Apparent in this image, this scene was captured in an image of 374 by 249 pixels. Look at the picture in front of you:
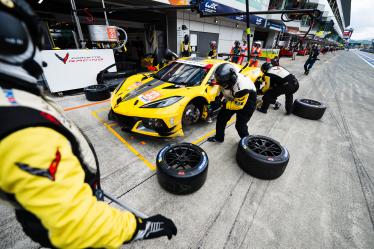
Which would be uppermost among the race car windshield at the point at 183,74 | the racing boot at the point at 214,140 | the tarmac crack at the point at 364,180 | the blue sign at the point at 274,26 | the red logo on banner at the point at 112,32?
the blue sign at the point at 274,26

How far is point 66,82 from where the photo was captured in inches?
211

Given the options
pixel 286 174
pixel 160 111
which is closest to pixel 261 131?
pixel 286 174

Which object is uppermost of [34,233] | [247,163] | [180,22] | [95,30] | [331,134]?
[180,22]

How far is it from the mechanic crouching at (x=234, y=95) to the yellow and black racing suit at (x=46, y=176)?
233 centimetres

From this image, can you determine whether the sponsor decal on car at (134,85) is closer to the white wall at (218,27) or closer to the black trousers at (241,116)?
the black trousers at (241,116)

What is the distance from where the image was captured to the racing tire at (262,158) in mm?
2385

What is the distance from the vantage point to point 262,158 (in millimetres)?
2406

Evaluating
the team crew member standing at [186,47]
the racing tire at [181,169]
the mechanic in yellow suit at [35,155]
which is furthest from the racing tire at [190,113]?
the team crew member standing at [186,47]

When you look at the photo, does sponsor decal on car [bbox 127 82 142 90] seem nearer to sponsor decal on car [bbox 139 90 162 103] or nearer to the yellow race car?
the yellow race car

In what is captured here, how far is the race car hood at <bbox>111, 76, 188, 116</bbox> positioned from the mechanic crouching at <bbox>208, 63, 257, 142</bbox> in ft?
2.71

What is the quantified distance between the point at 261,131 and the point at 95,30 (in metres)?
6.01

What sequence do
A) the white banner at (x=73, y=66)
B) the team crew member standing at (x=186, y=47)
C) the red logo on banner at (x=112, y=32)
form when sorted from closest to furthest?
the white banner at (x=73, y=66) → the red logo on banner at (x=112, y=32) → the team crew member standing at (x=186, y=47)

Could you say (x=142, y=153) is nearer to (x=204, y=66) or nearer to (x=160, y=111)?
(x=160, y=111)

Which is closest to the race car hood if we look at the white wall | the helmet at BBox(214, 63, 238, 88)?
the helmet at BBox(214, 63, 238, 88)
